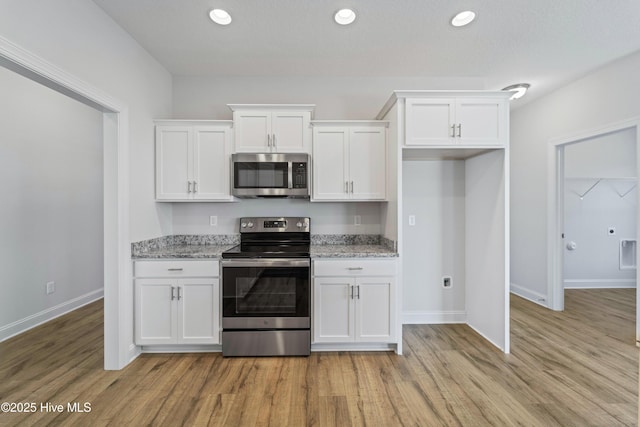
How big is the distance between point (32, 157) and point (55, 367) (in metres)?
2.28

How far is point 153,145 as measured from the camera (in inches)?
112

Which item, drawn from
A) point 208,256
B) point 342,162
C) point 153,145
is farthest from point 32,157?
point 342,162

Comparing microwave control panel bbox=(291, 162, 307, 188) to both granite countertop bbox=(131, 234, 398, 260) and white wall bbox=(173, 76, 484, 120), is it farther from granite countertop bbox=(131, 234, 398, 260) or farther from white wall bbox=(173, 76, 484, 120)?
white wall bbox=(173, 76, 484, 120)

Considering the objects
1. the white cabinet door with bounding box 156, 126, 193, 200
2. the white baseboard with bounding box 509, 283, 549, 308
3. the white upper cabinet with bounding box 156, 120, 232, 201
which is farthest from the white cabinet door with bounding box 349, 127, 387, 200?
the white baseboard with bounding box 509, 283, 549, 308

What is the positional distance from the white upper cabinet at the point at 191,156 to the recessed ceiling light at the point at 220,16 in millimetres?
862

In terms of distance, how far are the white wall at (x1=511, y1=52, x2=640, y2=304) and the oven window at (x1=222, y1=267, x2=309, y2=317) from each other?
11.0ft

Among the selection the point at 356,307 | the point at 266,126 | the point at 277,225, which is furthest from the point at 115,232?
the point at 356,307

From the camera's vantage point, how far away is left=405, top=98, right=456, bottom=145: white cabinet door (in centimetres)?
257

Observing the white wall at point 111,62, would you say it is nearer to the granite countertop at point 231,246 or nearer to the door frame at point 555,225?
the granite countertop at point 231,246

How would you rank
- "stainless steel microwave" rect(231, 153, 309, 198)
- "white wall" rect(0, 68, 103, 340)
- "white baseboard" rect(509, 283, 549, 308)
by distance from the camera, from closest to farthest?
"stainless steel microwave" rect(231, 153, 309, 198) → "white wall" rect(0, 68, 103, 340) → "white baseboard" rect(509, 283, 549, 308)

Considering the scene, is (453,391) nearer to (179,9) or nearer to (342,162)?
(342,162)

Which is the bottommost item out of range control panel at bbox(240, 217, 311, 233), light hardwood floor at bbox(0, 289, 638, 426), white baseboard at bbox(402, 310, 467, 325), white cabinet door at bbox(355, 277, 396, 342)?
light hardwood floor at bbox(0, 289, 638, 426)

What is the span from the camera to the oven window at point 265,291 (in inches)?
99.8

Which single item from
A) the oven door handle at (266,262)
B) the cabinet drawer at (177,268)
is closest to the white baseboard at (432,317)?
the oven door handle at (266,262)
